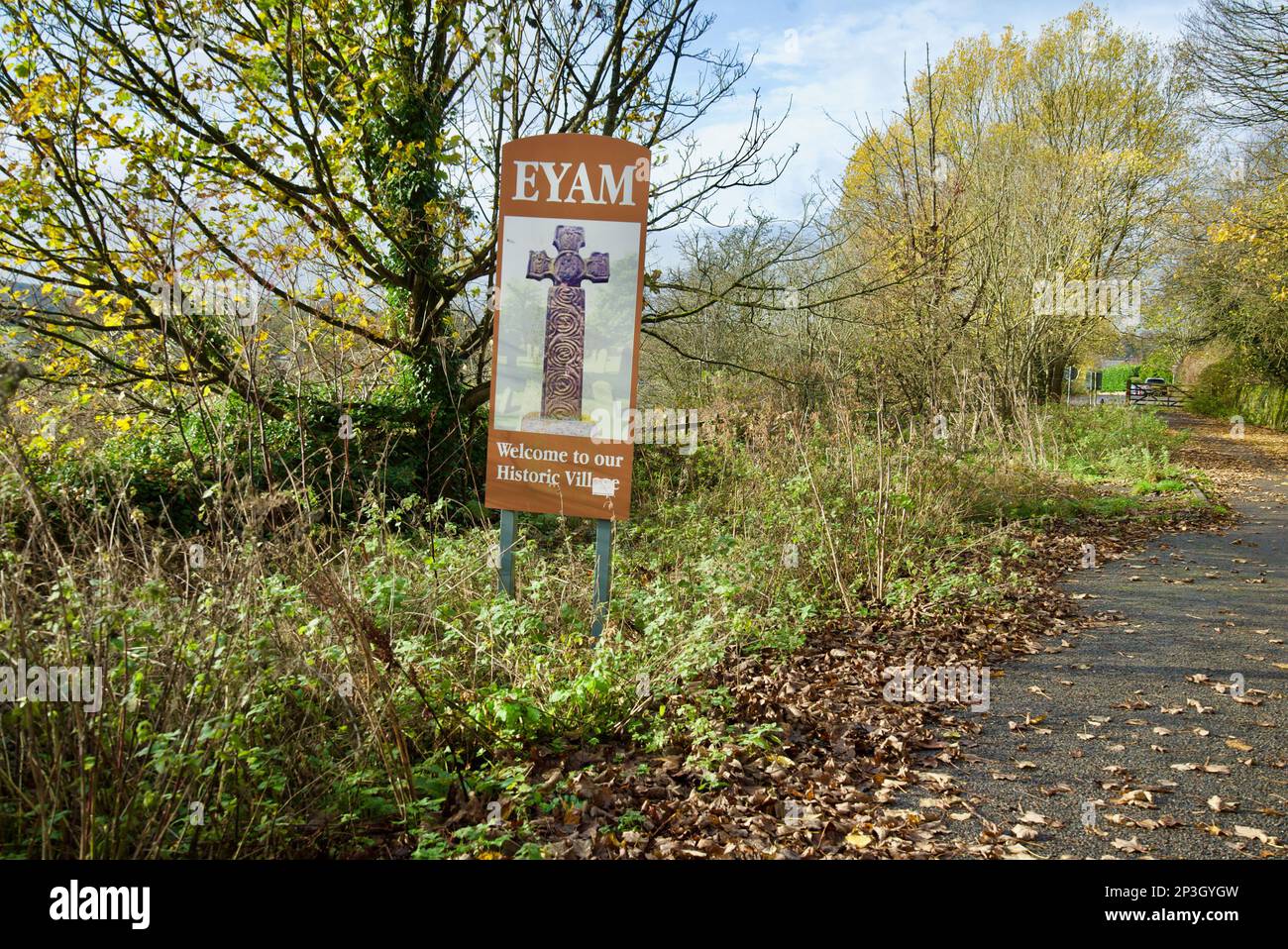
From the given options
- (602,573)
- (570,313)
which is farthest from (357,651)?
(570,313)

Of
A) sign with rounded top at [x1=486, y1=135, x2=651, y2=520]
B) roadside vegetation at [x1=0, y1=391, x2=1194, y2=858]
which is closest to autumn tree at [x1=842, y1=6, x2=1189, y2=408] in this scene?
roadside vegetation at [x1=0, y1=391, x2=1194, y2=858]

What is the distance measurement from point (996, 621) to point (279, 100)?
871cm

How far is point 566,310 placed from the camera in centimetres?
622

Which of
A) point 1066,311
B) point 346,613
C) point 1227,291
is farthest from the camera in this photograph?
point 1227,291

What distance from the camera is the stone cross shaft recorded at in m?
6.16

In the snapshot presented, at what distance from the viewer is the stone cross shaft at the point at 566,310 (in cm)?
616

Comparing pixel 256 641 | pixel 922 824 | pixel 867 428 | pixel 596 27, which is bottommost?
pixel 922 824

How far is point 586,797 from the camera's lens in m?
3.88

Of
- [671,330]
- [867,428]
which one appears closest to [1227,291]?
[671,330]

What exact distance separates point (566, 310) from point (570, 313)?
4 centimetres

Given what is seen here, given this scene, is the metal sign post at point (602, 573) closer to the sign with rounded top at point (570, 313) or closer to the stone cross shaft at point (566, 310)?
the sign with rounded top at point (570, 313)

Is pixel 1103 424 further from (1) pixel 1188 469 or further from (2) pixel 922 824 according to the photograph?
(2) pixel 922 824

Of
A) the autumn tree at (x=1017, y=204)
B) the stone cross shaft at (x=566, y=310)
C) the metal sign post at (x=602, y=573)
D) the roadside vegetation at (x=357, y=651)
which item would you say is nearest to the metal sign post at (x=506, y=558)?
the roadside vegetation at (x=357, y=651)

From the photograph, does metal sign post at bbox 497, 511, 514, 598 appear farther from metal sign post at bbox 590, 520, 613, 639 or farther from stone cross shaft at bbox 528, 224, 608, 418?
stone cross shaft at bbox 528, 224, 608, 418
